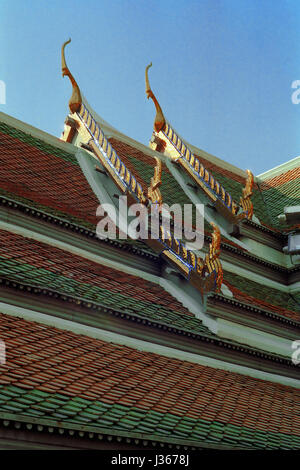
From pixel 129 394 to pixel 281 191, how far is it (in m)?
14.3

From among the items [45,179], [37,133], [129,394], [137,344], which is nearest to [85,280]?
[137,344]

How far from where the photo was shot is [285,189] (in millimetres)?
21469

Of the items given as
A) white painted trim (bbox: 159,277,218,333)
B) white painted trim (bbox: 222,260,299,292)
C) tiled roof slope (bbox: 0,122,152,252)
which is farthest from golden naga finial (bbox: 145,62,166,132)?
white painted trim (bbox: 159,277,218,333)

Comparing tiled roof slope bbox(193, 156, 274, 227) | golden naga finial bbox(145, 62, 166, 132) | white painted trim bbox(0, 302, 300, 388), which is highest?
golden naga finial bbox(145, 62, 166, 132)

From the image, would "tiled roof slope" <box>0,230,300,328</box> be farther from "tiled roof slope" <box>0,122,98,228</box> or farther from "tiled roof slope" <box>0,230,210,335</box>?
"tiled roof slope" <box>0,122,98,228</box>

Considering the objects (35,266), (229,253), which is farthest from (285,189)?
(35,266)

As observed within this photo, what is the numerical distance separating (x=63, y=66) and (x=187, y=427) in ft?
34.6

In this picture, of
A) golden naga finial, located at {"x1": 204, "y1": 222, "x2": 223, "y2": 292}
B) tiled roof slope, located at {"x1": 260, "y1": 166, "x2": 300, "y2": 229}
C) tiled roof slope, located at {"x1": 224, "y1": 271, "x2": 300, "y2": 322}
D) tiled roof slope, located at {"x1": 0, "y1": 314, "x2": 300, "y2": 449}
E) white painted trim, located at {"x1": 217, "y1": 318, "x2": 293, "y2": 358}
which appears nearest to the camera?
tiled roof slope, located at {"x1": 0, "y1": 314, "x2": 300, "y2": 449}

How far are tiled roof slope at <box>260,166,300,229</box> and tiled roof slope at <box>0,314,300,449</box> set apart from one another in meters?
9.81

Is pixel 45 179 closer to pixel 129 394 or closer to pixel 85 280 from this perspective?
pixel 85 280

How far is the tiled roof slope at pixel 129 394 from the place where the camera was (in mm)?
7176

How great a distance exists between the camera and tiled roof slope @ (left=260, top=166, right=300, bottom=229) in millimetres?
20281
